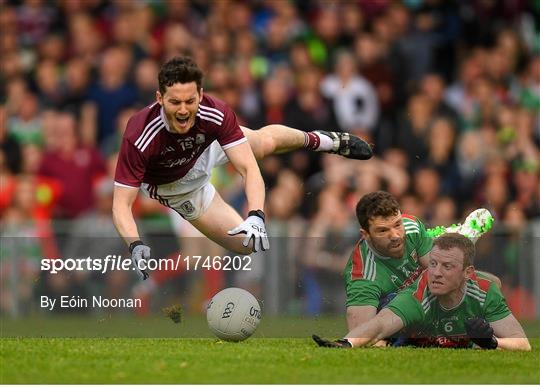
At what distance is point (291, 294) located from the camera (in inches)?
541

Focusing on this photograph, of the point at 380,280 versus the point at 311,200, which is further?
the point at 311,200

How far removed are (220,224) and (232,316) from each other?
1.37 m

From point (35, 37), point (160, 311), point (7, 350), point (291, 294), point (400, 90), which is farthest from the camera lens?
point (35, 37)

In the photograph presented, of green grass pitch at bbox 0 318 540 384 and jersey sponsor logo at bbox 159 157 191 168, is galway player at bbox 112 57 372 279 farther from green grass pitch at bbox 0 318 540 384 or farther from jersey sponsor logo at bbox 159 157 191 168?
green grass pitch at bbox 0 318 540 384

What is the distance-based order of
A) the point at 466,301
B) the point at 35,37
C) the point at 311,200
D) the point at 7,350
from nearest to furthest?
the point at 7,350 → the point at 466,301 → the point at 311,200 → the point at 35,37

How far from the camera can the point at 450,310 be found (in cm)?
1132

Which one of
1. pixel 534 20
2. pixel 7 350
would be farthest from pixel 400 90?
pixel 7 350

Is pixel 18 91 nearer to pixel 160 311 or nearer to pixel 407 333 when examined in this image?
pixel 160 311

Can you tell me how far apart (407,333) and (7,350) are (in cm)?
304

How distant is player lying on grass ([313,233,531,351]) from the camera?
36.7ft

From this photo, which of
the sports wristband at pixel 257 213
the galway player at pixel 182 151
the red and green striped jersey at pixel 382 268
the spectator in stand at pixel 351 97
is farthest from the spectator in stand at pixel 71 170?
the sports wristband at pixel 257 213

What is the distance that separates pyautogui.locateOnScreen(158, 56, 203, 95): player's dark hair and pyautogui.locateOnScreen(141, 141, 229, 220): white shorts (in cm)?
126

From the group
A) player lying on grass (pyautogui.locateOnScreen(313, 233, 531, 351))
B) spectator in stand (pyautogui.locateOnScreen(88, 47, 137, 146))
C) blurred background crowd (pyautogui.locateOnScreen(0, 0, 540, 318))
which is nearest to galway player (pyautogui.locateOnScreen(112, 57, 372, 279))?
player lying on grass (pyautogui.locateOnScreen(313, 233, 531, 351))

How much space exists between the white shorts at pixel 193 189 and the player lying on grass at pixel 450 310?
84.8 inches
